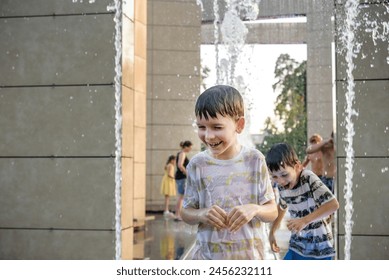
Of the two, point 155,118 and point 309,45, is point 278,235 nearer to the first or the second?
point 155,118

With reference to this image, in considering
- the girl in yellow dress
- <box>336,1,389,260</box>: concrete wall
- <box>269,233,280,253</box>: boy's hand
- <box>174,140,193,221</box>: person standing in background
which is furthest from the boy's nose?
the girl in yellow dress

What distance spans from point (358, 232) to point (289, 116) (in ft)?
51.5

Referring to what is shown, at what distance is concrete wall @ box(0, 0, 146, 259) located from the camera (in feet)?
15.7

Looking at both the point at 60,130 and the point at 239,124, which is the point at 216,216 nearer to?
the point at 239,124

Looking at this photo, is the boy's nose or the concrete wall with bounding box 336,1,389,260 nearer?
the boy's nose

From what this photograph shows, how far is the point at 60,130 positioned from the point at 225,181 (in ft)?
10.2

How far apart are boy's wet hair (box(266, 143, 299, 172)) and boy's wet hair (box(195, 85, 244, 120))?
0.80 m

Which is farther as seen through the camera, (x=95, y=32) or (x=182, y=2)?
(x=182, y=2)

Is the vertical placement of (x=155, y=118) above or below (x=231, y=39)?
below

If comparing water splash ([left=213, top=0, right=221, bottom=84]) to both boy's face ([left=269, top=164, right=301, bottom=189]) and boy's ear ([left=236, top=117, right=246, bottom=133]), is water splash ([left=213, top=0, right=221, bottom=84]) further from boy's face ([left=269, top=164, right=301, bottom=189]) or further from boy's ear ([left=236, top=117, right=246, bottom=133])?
boy's ear ([left=236, top=117, right=246, bottom=133])
